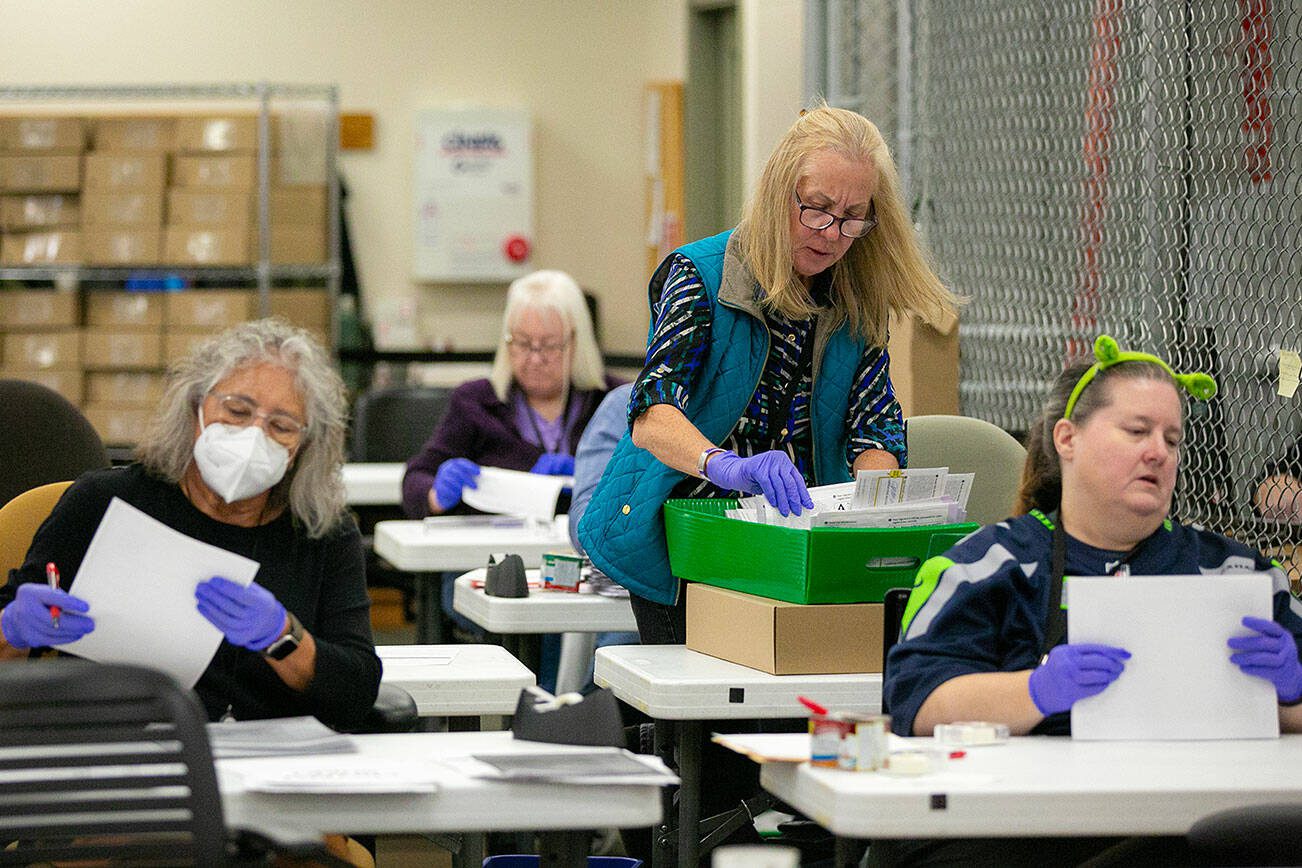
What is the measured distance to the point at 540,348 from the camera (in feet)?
17.1

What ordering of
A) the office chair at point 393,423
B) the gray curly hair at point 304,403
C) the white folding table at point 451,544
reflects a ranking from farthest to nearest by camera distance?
the office chair at point 393,423 < the white folding table at point 451,544 < the gray curly hair at point 304,403

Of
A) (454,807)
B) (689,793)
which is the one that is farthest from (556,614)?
(454,807)

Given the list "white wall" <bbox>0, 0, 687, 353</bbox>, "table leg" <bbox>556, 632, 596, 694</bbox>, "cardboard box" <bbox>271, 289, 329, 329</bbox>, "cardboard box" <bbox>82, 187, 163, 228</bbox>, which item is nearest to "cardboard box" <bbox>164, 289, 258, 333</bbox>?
"cardboard box" <bbox>271, 289, 329, 329</bbox>

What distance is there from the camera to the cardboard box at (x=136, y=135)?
26.4ft

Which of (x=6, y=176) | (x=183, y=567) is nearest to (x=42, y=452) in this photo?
(x=183, y=567)

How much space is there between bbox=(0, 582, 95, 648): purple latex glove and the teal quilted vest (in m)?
1.11

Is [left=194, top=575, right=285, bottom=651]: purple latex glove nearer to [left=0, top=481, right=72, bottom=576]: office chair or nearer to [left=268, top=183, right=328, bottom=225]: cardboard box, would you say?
[left=0, top=481, right=72, bottom=576]: office chair

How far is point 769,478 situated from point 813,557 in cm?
16

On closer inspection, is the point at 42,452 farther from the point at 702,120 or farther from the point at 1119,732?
the point at 702,120

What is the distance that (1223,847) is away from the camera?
2.01 metres

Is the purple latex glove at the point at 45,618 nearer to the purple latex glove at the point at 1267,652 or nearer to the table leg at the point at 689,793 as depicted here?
the table leg at the point at 689,793

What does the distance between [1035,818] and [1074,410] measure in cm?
75

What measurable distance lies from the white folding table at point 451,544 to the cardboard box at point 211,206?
3478 millimetres

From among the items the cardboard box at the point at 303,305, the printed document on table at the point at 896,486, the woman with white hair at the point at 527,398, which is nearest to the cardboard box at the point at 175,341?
the cardboard box at the point at 303,305
